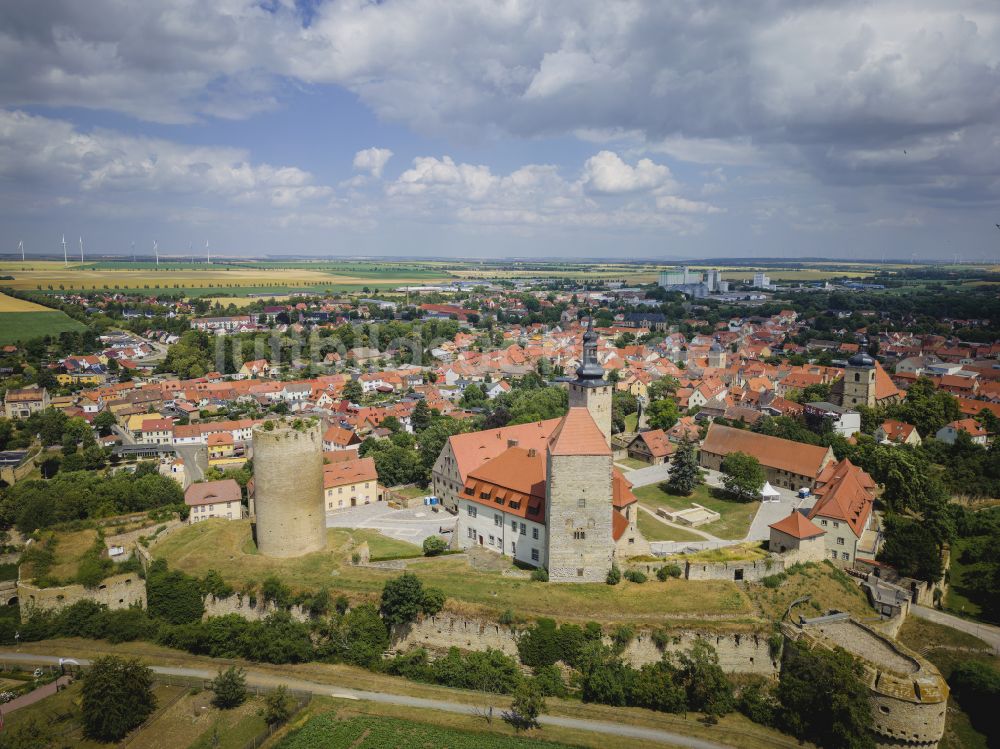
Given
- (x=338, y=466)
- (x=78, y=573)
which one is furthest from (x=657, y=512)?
(x=78, y=573)

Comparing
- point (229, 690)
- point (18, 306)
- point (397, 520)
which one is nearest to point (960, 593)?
point (397, 520)

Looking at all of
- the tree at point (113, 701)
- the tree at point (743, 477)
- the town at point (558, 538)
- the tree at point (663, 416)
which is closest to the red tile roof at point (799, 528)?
the town at point (558, 538)

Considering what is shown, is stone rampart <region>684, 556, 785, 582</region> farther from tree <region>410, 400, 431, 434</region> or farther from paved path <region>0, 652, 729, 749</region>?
tree <region>410, 400, 431, 434</region>

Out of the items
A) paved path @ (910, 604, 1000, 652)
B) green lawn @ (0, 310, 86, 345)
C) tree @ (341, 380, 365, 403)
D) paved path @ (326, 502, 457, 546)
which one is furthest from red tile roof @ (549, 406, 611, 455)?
green lawn @ (0, 310, 86, 345)

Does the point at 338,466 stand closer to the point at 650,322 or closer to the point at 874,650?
the point at 874,650

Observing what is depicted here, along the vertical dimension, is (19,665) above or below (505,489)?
below

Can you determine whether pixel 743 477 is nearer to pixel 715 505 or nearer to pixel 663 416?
pixel 715 505

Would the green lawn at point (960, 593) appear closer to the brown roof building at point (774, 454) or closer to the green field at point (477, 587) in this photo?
the brown roof building at point (774, 454)
